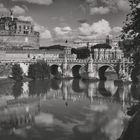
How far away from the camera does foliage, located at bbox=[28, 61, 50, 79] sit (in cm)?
4594

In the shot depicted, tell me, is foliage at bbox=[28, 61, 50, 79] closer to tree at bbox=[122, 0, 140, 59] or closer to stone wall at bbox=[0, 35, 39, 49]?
stone wall at bbox=[0, 35, 39, 49]

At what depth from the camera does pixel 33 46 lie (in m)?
65.4

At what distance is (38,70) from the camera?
152 feet

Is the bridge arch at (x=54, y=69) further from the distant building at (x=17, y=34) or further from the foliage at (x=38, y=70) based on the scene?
the distant building at (x=17, y=34)

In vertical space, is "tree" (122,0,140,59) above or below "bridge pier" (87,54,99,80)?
above

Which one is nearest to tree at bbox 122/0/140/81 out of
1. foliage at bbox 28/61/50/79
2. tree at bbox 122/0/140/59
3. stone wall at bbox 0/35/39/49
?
tree at bbox 122/0/140/59

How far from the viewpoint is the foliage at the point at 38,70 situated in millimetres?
45938

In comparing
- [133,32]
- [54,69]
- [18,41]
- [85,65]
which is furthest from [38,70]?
[133,32]

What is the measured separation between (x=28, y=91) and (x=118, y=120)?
16.3m

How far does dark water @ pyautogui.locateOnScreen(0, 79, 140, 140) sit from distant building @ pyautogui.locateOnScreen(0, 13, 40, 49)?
32403mm

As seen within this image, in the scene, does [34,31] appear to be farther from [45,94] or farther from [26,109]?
[26,109]

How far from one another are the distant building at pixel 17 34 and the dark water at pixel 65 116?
32.4 metres

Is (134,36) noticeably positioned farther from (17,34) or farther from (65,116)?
(17,34)

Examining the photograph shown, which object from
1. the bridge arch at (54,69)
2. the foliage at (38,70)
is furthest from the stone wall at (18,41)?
the foliage at (38,70)
